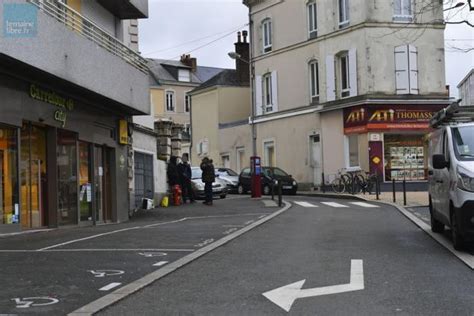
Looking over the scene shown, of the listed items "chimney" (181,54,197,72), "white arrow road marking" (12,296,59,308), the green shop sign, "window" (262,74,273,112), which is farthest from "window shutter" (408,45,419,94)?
"chimney" (181,54,197,72)

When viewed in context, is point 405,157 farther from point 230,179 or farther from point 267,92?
point 267,92

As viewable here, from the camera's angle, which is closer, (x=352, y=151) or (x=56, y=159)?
(x=56, y=159)

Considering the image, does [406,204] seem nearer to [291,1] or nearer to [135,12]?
[135,12]

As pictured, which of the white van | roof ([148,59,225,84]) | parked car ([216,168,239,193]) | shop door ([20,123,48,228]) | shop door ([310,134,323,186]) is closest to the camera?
the white van

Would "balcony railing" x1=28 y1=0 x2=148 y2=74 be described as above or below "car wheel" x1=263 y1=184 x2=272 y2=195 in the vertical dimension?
above

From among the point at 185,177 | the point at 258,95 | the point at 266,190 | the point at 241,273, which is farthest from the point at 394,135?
the point at 241,273

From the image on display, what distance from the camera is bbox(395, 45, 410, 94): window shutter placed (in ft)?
108

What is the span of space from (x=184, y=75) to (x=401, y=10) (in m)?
38.9

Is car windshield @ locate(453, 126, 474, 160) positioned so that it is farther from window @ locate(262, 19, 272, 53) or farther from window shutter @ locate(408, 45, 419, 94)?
window @ locate(262, 19, 272, 53)

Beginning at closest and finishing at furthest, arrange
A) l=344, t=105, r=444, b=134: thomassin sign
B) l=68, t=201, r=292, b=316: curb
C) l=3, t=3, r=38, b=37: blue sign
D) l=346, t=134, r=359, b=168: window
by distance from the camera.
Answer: l=68, t=201, r=292, b=316: curb, l=3, t=3, r=38, b=37: blue sign, l=344, t=105, r=444, b=134: thomassin sign, l=346, t=134, r=359, b=168: window

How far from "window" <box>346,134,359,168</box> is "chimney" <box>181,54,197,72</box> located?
39.8 m

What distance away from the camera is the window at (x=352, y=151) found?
3325cm

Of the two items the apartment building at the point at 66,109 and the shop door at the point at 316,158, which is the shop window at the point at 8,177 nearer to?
the apartment building at the point at 66,109

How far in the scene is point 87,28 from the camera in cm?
1616
